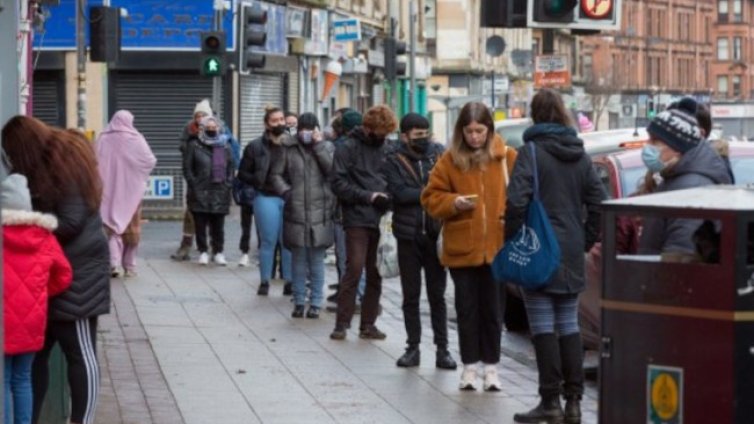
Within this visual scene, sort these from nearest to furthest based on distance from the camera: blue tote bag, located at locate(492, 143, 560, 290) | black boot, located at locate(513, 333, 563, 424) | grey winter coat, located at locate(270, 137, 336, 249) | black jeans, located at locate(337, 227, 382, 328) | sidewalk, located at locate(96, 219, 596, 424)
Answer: blue tote bag, located at locate(492, 143, 560, 290) → black boot, located at locate(513, 333, 563, 424) → sidewalk, located at locate(96, 219, 596, 424) → black jeans, located at locate(337, 227, 382, 328) → grey winter coat, located at locate(270, 137, 336, 249)

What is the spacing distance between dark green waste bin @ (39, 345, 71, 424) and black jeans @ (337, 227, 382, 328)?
5094mm

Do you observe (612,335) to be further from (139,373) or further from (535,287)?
(139,373)

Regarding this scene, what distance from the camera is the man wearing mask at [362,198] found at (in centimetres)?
Result: 1495

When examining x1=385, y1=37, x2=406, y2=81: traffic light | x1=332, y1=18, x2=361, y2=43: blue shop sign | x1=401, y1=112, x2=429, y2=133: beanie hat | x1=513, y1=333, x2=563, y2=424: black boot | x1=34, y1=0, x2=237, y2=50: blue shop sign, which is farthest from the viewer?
x1=332, y1=18, x2=361, y2=43: blue shop sign

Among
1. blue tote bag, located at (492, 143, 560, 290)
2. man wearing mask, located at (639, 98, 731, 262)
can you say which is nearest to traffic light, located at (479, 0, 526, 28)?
blue tote bag, located at (492, 143, 560, 290)

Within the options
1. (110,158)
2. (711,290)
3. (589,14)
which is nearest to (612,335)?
(711,290)

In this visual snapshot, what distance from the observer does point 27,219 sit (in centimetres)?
887

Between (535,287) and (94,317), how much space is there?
2.59 m

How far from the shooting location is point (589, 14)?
14430 mm

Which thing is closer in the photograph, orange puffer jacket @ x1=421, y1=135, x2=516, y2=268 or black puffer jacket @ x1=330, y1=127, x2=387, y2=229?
orange puffer jacket @ x1=421, y1=135, x2=516, y2=268

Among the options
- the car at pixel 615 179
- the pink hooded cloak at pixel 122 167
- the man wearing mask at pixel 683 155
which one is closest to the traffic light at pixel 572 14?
the car at pixel 615 179

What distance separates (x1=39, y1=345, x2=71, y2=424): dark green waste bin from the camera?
10117mm

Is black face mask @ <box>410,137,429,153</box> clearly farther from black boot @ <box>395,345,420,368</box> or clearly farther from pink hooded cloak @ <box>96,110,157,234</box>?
pink hooded cloak @ <box>96,110,157,234</box>

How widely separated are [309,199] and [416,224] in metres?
3.30
